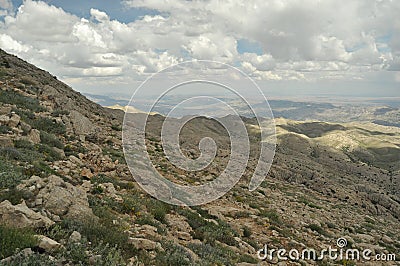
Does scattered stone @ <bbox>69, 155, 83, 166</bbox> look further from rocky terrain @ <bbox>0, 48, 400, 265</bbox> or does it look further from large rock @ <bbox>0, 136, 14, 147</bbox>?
large rock @ <bbox>0, 136, 14, 147</bbox>

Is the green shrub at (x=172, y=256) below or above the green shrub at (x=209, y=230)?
above

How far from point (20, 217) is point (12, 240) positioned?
3.67 ft

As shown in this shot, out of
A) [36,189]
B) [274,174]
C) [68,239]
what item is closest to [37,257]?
[68,239]

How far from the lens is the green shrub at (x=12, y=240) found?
212 inches

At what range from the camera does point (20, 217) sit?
657 cm

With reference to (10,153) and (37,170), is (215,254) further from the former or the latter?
(10,153)

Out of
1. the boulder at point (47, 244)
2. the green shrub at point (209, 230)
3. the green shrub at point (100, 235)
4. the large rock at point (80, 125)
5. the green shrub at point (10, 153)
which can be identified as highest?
the large rock at point (80, 125)

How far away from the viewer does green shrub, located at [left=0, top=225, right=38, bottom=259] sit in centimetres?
537

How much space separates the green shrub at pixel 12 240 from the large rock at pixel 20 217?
530mm

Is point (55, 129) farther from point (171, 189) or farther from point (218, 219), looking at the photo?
point (218, 219)

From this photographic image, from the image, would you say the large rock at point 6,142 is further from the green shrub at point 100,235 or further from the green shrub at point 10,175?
the green shrub at point 100,235

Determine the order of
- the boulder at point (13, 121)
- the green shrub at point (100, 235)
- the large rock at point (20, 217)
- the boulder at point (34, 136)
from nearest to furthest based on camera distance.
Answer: the large rock at point (20, 217), the green shrub at point (100, 235), the boulder at point (34, 136), the boulder at point (13, 121)

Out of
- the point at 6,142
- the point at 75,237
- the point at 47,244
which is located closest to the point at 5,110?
the point at 6,142

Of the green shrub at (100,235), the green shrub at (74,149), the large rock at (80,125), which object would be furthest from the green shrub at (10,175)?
the large rock at (80,125)
